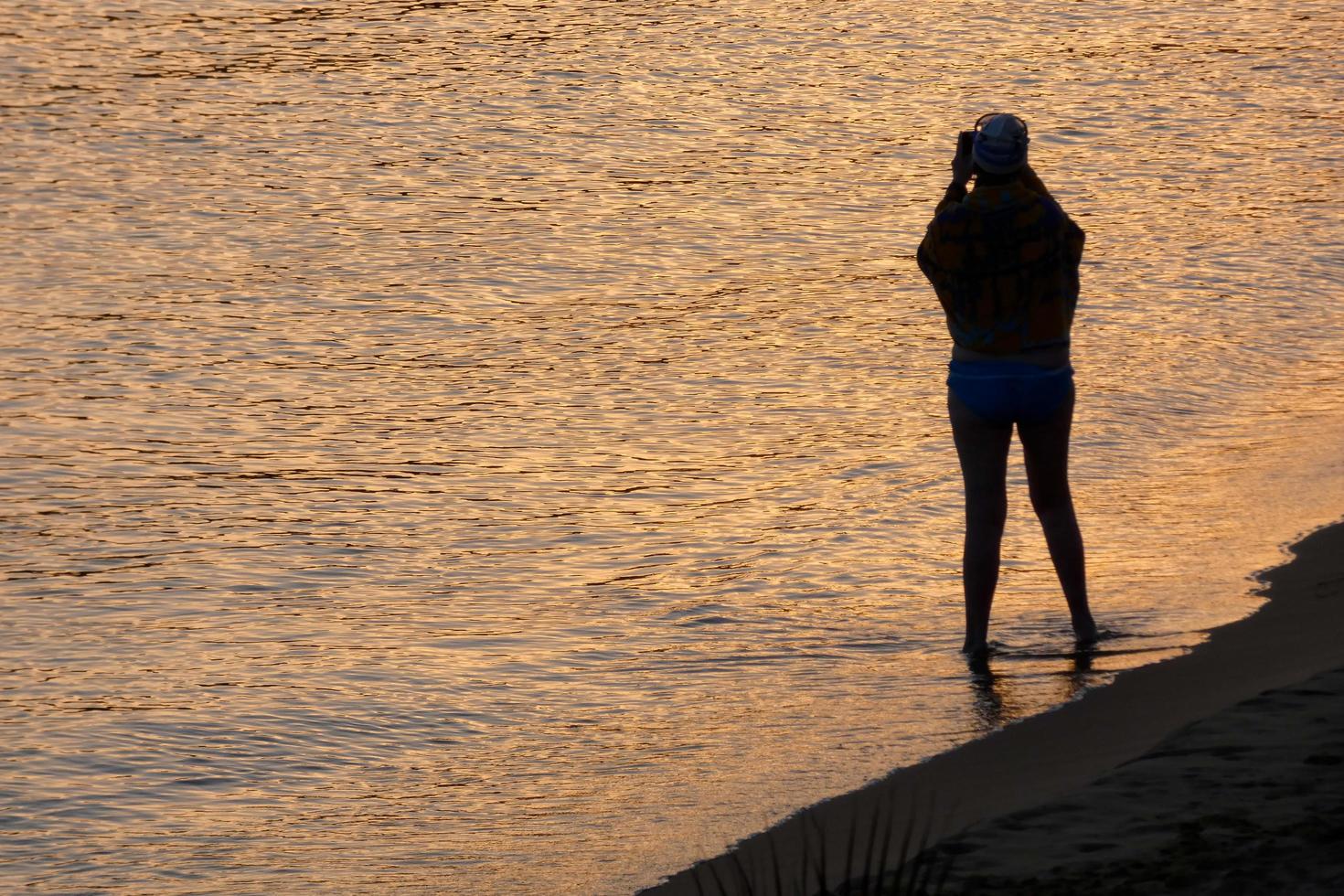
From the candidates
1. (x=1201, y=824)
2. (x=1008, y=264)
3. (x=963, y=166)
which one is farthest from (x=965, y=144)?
(x=1201, y=824)

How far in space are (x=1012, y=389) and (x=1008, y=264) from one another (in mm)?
370

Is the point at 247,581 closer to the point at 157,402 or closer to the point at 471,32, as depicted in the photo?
the point at 157,402

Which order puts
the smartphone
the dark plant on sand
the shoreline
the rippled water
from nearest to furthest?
the dark plant on sand, the shoreline, the rippled water, the smartphone

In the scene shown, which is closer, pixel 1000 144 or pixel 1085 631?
pixel 1000 144

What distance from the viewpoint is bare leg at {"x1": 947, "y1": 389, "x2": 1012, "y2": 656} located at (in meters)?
6.27

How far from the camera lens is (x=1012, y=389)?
20.1 feet

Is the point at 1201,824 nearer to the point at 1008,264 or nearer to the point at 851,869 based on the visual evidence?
the point at 851,869

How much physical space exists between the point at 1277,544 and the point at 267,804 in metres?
3.76

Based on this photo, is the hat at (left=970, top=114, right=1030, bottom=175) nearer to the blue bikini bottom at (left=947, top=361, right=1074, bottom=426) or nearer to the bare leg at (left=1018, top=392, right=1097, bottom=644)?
the blue bikini bottom at (left=947, top=361, right=1074, bottom=426)

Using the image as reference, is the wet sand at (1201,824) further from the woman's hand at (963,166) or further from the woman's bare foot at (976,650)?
the woman's hand at (963,166)

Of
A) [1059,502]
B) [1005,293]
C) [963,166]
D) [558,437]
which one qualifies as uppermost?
[963,166]

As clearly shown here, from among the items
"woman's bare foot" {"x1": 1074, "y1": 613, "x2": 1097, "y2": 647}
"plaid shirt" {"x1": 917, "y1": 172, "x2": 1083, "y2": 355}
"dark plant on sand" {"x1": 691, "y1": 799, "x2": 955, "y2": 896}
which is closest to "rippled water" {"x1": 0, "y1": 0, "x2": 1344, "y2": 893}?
"woman's bare foot" {"x1": 1074, "y1": 613, "x2": 1097, "y2": 647}

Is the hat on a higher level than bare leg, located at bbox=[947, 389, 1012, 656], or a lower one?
higher

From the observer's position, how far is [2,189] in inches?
558
